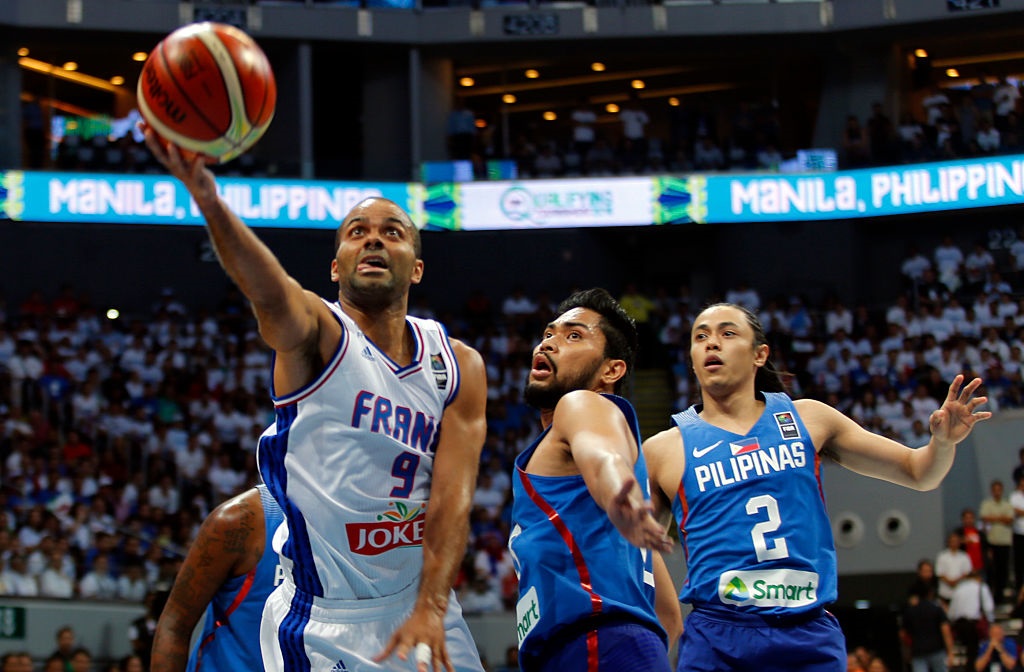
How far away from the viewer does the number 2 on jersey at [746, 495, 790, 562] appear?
5.11 m

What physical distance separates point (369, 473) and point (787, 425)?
2122 mm

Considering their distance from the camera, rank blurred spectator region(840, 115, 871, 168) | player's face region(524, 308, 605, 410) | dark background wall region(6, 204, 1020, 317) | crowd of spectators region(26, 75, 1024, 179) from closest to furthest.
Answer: player's face region(524, 308, 605, 410) → crowd of spectators region(26, 75, 1024, 179) → blurred spectator region(840, 115, 871, 168) → dark background wall region(6, 204, 1020, 317)

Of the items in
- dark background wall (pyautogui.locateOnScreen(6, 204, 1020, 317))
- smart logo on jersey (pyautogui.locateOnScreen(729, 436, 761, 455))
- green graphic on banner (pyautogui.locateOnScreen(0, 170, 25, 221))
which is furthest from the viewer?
dark background wall (pyautogui.locateOnScreen(6, 204, 1020, 317))

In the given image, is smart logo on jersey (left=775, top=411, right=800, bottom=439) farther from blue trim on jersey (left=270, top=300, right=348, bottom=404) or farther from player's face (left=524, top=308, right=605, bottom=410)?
blue trim on jersey (left=270, top=300, right=348, bottom=404)

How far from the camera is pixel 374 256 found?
13.6 ft

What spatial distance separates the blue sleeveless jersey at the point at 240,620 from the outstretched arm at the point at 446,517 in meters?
1.05

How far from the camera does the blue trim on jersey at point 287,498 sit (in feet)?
13.2

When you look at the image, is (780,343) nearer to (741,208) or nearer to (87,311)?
(741,208)

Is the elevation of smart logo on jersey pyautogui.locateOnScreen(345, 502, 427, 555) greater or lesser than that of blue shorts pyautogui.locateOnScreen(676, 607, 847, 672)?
greater

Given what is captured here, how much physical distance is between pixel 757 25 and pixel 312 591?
2241 centimetres

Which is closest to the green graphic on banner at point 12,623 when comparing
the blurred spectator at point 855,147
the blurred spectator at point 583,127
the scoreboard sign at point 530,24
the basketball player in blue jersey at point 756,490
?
the basketball player in blue jersey at point 756,490

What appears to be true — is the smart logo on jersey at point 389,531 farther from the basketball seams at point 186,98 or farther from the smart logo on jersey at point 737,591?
→ the smart logo on jersey at point 737,591

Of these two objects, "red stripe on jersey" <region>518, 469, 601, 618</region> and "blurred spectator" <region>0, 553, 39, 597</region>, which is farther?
"blurred spectator" <region>0, 553, 39, 597</region>

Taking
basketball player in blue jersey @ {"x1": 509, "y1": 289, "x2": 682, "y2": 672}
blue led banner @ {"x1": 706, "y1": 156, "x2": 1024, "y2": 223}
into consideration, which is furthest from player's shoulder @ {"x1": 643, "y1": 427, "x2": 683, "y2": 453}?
blue led banner @ {"x1": 706, "y1": 156, "x2": 1024, "y2": 223}
